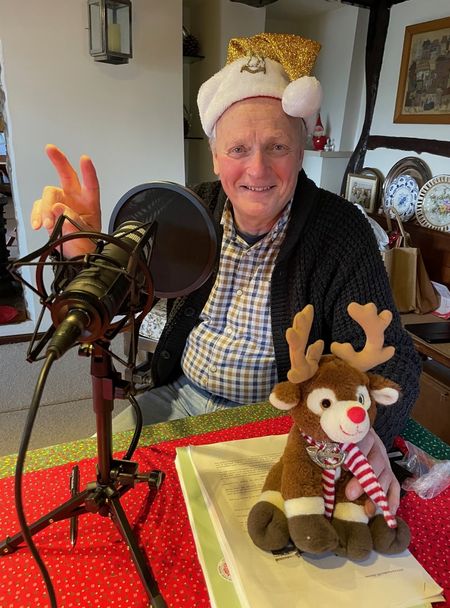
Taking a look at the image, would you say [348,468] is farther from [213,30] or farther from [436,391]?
[213,30]

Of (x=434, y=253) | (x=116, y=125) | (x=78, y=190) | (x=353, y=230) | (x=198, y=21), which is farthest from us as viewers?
(x=198, y=21)

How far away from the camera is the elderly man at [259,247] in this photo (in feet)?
3.10

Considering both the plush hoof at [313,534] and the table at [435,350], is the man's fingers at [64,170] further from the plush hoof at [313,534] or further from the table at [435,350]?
the table at [435,350]

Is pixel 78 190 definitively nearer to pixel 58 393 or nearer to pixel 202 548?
pixel 202 548

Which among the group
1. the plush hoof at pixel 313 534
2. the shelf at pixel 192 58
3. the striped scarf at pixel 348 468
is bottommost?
the plush hoof at pixel 313 534

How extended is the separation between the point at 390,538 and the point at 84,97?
2554 millimetres

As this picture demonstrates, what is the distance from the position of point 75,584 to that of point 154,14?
8.89ft

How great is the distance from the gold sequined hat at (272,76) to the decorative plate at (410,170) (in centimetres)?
170

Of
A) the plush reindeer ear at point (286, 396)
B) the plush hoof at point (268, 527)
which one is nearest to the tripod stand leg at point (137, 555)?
the plush hoof at point (268, 527)

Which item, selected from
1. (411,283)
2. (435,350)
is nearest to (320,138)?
(411,283)

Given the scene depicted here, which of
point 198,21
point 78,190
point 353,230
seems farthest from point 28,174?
point 353,230

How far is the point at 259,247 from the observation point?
109 centimetres

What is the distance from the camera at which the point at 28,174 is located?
2529 mm

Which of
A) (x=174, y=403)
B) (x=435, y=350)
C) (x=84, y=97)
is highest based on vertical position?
(x=84, y=97)
